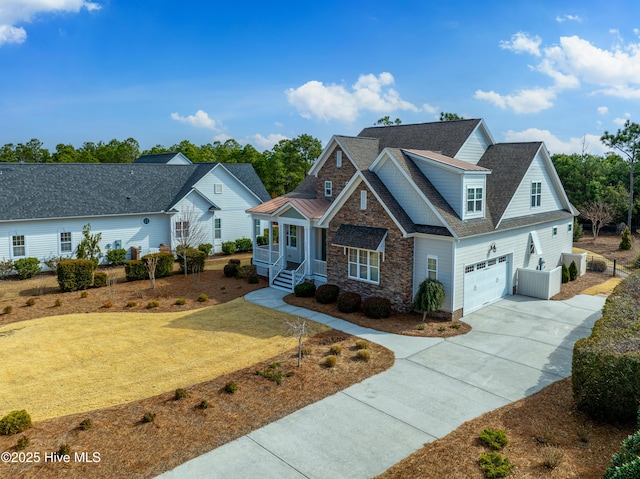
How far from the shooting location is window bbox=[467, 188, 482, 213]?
20.3 meters

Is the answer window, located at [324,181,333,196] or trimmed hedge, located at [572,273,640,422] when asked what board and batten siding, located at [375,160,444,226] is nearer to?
window, located at [324,181,333,196]

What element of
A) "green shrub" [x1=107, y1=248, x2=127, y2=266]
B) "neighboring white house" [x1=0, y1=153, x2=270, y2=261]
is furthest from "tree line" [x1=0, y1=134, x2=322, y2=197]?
"green shrub" [x1=107, y1=248, x2=127, y2=266]

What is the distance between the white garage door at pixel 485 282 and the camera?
20172 millimetres

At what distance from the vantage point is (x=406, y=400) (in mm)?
12641

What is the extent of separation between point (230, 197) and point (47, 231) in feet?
43.2

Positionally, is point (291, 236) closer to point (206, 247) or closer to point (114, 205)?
point (206, 247)

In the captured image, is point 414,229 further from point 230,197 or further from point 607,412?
point 230,197

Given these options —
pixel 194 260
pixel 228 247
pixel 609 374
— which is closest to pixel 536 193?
pixel 609 374

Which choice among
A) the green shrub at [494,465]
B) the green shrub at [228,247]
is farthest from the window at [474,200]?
the green shrub at [228,247]

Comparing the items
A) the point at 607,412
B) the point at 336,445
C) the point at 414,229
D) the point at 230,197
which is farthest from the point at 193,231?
the point at 607,412

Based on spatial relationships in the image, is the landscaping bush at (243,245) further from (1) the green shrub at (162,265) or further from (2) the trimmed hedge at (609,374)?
(2) the trimmed hedge at (609,374)

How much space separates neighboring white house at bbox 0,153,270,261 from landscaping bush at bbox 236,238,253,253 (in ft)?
2.62

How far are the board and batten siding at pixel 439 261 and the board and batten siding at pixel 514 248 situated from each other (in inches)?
10.9

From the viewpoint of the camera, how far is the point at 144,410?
12164mm
